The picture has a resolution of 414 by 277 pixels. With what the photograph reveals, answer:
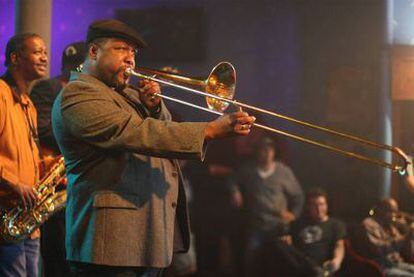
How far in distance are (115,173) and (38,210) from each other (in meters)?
1.34

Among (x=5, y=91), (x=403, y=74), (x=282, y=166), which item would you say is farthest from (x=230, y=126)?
(x=403, y=74)

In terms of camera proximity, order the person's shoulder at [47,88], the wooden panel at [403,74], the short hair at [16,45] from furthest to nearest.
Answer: the wooden panel at [403,74], the person's shoulder at [47,88], the short hair at [16,45]

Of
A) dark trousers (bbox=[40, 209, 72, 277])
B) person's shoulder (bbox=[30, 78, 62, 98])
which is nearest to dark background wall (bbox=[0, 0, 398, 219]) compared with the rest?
person's shoulder (bbox=[30, 78, 62, 98])

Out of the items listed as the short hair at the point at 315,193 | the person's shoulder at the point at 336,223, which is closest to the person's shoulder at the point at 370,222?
the person's shoulder at the point at 336,223

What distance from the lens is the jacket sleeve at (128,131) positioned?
2.46m

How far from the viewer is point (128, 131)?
2.47 meters

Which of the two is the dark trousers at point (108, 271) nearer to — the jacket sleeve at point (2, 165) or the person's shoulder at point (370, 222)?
the jacket sleeve at point (2, 165)

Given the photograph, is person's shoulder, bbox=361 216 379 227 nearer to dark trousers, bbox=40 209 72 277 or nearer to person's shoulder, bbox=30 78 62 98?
dark trousers, bbox=40 209 72 277

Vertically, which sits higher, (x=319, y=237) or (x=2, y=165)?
(x=2, y=165)

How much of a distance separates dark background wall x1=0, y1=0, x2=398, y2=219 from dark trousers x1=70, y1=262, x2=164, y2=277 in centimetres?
376

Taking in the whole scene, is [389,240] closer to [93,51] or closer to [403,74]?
[403,74]

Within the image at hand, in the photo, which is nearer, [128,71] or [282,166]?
[128,71]

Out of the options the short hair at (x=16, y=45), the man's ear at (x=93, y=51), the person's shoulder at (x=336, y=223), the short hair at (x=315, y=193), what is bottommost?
the person's shoulder at (x=336, y=223)

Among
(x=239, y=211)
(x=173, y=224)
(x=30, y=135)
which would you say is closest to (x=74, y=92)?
(x=173, y=224)
